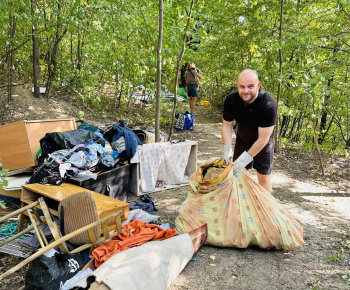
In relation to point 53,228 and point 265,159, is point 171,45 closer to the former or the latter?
point 265,159

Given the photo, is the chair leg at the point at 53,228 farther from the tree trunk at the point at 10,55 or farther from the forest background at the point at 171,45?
the tree trunk at the point at 10,55

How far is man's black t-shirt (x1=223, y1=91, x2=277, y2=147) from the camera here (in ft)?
10.6

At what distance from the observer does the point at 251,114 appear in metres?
3.36

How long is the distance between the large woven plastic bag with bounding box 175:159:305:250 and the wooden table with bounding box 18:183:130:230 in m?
0.68

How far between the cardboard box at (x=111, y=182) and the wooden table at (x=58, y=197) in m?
0.18

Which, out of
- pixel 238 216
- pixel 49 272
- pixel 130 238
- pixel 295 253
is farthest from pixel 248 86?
pixel 49 272

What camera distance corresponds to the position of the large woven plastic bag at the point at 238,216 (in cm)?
307

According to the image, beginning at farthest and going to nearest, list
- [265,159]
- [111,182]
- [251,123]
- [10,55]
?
[10,55]
[111,182]
[265,159]
[251,123]

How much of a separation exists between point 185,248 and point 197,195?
30.2 inches

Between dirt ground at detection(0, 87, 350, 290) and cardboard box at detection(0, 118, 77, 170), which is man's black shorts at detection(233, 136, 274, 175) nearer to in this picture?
dirt ground at detection(0, 87, 350, 290)

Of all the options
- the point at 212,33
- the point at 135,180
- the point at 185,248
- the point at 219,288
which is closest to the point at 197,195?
the point at 185,248

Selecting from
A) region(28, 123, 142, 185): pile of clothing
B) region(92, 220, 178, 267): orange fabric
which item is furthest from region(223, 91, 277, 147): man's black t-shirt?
region(28, 123, 142, 185): pile of clothing

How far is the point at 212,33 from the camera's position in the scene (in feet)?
23.7

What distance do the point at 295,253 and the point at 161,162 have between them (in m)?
2.36
